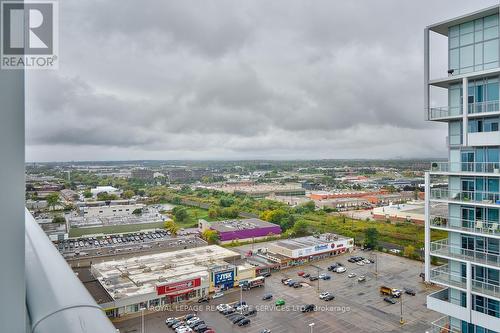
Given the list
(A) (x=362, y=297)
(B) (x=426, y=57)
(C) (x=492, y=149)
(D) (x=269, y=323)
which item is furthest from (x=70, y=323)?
(A) (x=362, y=297)

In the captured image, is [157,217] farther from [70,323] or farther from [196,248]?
[70,323]

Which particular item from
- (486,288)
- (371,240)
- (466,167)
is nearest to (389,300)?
(371,240)

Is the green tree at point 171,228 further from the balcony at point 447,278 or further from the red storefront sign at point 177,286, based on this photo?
the balcony at point 447,278

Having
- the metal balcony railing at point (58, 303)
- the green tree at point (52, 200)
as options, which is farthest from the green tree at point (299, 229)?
the metal balcony railing at point (58, 303)

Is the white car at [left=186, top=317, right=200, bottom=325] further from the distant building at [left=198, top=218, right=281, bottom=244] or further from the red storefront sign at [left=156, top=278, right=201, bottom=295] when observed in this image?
the distant building at [left=198, top=218, right=281, bottom=244]

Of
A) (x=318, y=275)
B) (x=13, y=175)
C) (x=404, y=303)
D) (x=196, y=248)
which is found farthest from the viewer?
(x=196, y=248)

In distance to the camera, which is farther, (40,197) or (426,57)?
(40,197)
